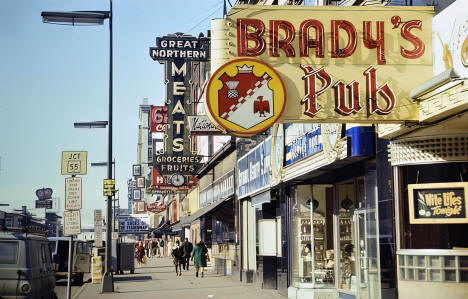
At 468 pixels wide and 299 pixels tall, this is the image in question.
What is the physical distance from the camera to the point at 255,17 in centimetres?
1267

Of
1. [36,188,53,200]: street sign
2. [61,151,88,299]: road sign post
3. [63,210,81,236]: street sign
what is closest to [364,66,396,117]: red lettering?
[61,151,88,299]: road sign post

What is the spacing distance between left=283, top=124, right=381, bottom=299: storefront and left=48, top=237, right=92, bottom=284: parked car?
11.7 meters

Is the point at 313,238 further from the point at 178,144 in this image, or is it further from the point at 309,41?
the point at 178,144

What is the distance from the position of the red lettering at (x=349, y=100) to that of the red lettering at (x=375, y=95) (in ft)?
0.62

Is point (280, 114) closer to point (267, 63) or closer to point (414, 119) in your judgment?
point (267, 63)

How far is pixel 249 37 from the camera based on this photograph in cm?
1259

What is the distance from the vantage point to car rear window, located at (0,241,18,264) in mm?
13211

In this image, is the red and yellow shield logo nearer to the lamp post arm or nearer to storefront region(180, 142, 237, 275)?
the lamp post arm

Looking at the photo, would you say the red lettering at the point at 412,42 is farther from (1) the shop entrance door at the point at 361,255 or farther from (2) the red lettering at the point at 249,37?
(1) the shop entrance door at the point at 361,255

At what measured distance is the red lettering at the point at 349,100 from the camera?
12359mm

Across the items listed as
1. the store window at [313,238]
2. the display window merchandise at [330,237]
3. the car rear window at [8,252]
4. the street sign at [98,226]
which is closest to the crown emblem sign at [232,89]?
the car rear window at [8,252]

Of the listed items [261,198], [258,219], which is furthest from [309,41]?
[258,219]

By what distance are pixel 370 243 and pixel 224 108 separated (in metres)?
5.12

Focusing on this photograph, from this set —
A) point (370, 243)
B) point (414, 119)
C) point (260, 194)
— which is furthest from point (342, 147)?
point (260, 194)
